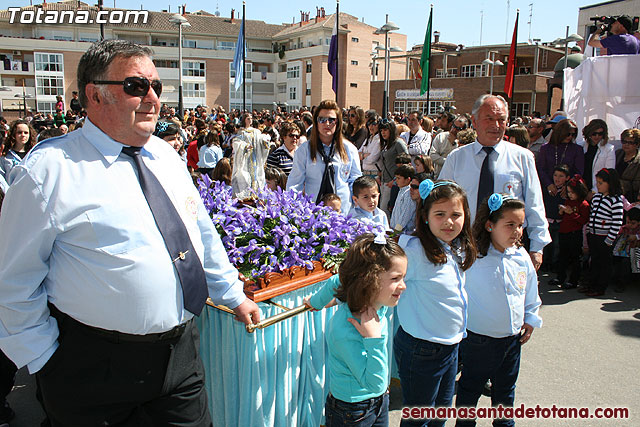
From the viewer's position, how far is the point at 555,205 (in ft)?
23.6

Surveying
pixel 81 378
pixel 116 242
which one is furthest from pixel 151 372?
pixel 116 242

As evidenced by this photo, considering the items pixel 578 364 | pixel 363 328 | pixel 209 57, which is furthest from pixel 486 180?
pixel 209 57

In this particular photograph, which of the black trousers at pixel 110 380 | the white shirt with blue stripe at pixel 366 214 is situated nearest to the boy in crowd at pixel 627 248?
the white shirt with blue stripe at pixel 366 214

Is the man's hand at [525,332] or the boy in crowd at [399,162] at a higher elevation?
the boy in crowd at [399,162]

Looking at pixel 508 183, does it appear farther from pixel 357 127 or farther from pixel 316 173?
pixel 357 127

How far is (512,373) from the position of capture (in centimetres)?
314

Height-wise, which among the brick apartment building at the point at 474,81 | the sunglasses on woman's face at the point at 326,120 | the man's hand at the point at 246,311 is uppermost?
the brick apartment building at the point at 474,81

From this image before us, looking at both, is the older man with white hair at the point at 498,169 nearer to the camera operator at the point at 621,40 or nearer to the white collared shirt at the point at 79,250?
the white collared shirt at the point at 79,250

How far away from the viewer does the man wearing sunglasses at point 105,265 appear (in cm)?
187

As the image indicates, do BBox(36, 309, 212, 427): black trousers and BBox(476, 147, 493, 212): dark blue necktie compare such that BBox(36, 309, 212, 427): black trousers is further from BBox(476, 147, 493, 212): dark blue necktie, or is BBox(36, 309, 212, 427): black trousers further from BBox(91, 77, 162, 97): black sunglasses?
BBox(476, 147, 493, 212): dark blue necktie

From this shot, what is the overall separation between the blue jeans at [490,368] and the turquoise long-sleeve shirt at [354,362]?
900 mm

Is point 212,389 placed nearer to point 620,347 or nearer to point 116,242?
point 116,242

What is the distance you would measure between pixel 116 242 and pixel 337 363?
1238mm

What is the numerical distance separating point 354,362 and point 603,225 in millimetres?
5367
